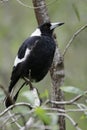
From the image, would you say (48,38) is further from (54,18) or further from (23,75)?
(54,18)

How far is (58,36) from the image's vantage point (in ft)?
19.2

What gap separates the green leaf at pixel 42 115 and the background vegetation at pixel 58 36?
298 cm

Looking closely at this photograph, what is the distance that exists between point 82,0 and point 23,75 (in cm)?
143

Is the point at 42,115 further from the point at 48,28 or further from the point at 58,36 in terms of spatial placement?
the point at 58,36

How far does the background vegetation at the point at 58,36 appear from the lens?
5.51 metres

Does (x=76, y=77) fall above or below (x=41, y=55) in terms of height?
below

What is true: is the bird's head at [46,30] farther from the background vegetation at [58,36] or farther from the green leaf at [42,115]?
the green leaf at [42,115]

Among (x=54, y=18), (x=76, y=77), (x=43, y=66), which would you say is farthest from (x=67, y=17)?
(x=43, y=66)

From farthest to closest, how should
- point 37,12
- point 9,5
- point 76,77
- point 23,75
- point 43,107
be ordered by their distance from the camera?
point 9,5 < point 76,77 < point 23,75 < point 37,12 < point 43,107

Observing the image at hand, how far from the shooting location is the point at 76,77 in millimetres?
5758

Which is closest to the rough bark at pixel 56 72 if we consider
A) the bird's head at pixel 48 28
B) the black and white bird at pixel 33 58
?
the black and white bird at pixel 33 58

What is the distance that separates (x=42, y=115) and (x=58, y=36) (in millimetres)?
3884

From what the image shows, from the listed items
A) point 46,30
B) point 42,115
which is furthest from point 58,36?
point 42,115

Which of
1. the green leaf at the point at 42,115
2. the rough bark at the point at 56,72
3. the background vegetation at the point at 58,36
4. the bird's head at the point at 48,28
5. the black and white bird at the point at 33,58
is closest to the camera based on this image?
the green leaf at the point at 42,115
